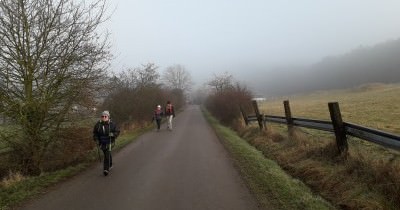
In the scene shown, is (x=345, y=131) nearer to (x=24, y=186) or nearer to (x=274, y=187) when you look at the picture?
(x=274, y=187)

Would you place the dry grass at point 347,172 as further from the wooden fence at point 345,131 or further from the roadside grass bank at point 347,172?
the wooden fence at point 345,131

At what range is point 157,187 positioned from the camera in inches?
354

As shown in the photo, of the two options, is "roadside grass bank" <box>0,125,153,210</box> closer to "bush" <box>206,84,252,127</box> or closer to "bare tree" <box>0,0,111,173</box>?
"bare tree" <box>0,0,111,173</box>

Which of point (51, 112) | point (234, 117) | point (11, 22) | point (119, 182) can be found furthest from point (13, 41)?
point (234, 117)

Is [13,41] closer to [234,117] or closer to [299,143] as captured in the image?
[299,143]

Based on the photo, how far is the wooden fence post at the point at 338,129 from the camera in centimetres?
1021

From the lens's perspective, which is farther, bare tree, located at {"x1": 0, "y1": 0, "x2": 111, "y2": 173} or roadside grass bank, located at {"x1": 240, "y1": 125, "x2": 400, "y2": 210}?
bare tree, located at {"x1": 0, "y1": 0, "x2": 111, "y2": 173}

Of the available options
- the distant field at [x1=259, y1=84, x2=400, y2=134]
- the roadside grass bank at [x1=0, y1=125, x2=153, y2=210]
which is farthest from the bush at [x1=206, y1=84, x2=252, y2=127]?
the roadside grass bank at [x1=0, y1=125, x2=153, y2=210]

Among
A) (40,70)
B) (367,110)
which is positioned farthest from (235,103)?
(40,70)

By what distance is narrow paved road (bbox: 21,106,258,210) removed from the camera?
25.0 ft

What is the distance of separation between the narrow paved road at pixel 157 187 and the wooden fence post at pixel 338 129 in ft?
8.65

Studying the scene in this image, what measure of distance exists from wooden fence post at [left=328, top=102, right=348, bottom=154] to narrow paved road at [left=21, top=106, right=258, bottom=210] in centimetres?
264

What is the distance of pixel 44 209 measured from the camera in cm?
741

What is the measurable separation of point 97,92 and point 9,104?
307 cm
